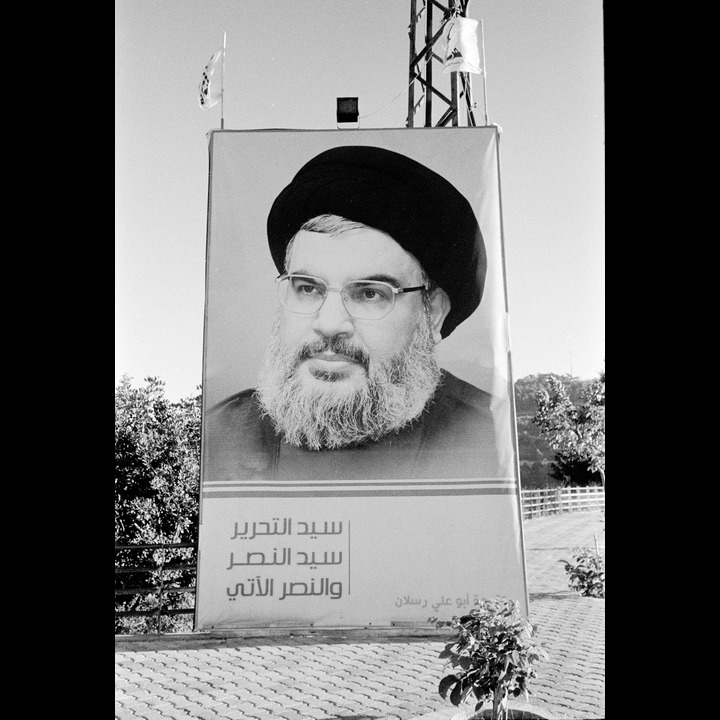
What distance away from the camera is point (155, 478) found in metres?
14.4

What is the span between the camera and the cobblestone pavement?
17.0ft

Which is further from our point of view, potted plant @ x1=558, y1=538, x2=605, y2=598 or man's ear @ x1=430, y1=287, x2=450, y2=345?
potted plant @ x1=558, y1=538, x2=605, y2=598

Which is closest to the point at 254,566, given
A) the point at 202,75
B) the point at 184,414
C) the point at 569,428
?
the point at 202,75

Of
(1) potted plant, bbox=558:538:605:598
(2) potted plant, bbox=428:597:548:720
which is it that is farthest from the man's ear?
(1) potted plant, bbox=558:538:605:598

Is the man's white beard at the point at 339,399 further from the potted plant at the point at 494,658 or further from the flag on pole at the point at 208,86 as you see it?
the potted plant at the point at 494,658

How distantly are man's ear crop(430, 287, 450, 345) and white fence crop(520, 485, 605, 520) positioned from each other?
11.9 m

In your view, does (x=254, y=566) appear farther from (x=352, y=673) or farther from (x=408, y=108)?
(x=408, y=108)

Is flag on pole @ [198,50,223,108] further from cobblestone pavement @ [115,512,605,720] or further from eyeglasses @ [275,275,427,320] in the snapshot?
cobblestone pavement @ [115,512,605,720]

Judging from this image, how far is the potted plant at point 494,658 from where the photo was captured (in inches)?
141

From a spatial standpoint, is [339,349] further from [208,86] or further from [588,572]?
[588,572]

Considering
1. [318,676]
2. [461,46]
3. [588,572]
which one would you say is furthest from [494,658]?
[588,572]

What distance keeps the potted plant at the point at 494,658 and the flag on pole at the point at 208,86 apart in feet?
15.1

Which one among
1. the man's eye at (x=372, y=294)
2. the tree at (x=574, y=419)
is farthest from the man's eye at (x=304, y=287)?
the tree at (x=574, y=419)

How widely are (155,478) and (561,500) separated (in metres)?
8.76
